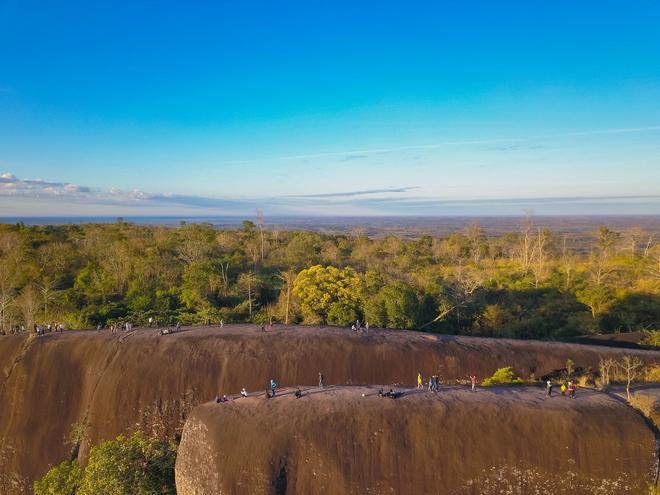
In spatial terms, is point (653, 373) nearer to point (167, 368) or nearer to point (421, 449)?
point (421, 449)

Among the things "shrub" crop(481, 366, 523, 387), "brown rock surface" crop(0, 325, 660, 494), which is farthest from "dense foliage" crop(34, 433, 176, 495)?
"shrub" crop(481, 366, 523, 387)

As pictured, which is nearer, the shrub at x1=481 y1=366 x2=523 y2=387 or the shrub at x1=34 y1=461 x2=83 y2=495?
the shrub at x1=34 y1=461 x2=83 y2=495

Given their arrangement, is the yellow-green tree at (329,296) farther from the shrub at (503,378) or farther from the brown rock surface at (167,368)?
the shrub at (503,378)

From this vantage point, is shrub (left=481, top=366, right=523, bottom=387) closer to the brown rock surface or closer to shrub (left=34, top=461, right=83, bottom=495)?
the brown rock surface

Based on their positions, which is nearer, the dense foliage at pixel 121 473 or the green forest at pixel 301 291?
the dense foliage at pixel 121 473

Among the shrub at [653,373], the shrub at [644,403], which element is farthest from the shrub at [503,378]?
the shrub at [653,373]

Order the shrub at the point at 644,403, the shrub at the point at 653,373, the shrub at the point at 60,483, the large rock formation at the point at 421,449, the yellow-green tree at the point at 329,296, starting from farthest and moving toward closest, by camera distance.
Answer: the yellow-green tree at the point at 329,296, the shrub at the point at 653,373, the shrub at the point at 60,483, the shrub at the point at 644,403, the large rock formation at the point at 421,449

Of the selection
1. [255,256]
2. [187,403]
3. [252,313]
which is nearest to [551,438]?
[187,403]
